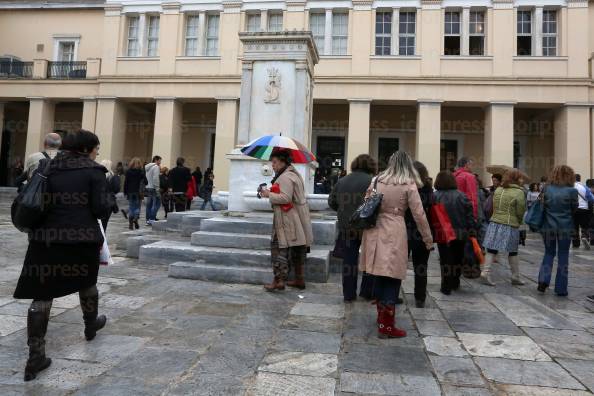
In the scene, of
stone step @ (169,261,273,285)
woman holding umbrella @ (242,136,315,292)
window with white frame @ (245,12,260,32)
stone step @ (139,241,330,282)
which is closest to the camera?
woman holding umbrella @ (242,136,315,292)

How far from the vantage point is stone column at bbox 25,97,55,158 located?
22922mm

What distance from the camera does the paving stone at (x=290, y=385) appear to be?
9.07 feet

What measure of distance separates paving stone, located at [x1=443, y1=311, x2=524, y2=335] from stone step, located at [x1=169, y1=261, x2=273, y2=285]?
7.60ft

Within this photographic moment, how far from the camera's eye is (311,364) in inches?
126

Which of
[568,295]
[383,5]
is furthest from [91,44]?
[568,295]

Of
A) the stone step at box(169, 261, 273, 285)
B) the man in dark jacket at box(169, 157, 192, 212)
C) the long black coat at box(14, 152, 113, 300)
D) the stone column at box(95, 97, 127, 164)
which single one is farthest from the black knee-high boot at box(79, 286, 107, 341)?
the stone column at box(95, 97, 127, 164)

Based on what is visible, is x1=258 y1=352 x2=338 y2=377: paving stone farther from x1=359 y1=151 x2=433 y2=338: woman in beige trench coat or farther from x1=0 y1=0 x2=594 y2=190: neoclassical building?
x1=0 y1=0 x2=594 y2=190: neoclassical building

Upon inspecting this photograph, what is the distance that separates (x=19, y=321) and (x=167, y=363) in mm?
1877

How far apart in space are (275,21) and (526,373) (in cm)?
2122

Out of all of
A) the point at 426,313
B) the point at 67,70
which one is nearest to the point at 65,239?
the point at 426,313

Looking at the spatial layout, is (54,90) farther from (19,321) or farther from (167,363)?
(167,363)

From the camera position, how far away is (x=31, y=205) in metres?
3.01

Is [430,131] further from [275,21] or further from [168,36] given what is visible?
[168,36]

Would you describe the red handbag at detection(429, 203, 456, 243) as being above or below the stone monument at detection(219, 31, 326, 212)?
below
